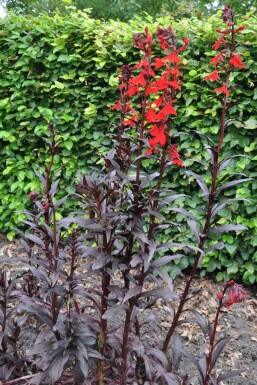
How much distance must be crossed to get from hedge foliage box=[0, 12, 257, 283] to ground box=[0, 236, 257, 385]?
23 centimetres

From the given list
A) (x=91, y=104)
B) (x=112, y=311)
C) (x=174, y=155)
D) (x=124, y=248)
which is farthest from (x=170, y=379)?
Result: (x=91, y=104)

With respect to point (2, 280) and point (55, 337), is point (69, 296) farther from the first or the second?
point (2, 280)

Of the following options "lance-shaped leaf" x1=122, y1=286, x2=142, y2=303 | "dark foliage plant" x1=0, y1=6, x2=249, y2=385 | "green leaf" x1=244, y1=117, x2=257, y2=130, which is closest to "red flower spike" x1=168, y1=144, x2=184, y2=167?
"dark foliage plant" x1=0, y1=6, x2=249, y2=385

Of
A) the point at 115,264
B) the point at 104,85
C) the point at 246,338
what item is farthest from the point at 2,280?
the point at 104,85

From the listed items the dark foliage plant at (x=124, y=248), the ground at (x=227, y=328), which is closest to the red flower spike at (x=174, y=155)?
the dark foliage plant at (x=124, y=248)

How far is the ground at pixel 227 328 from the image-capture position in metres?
2.65

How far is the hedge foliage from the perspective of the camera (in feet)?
11.2

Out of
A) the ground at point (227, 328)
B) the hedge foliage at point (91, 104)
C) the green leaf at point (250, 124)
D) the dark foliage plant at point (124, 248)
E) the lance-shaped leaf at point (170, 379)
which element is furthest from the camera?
the hedge foliage at point (91, 104)

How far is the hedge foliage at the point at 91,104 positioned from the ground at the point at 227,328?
9.1 inches

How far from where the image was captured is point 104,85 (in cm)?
387

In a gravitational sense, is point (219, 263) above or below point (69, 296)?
below

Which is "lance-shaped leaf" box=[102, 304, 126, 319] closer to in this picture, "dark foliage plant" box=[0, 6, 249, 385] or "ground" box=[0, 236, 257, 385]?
"dark foliage plant" box=[0, 6, 249, 385]

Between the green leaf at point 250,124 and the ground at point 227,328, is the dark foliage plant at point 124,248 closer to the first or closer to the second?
the ground at point 227,328

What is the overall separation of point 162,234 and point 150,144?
207cm
